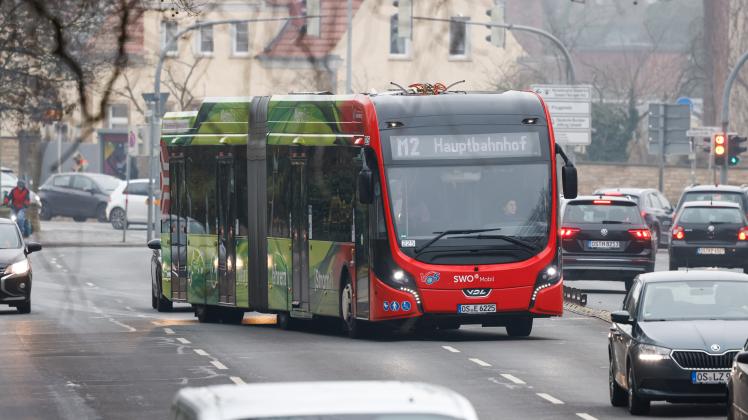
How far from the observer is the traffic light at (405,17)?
1312 centimetres

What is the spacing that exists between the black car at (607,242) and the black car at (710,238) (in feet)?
17.0

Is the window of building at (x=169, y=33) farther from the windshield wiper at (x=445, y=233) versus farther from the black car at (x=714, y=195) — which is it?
the black car at (x=714, y=195)

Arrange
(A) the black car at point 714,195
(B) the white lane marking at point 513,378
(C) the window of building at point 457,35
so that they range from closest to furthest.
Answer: (C) the window of building at point 457,35 → (B) the white lane marking at point 513,378 → (A) the black car at point 714,195

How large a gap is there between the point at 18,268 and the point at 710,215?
1547 centimetres

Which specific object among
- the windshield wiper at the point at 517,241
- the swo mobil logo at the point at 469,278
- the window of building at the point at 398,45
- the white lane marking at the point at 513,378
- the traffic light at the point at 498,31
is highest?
the traffic light at the point at 498,31

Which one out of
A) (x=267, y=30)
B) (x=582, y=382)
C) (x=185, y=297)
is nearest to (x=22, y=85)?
(x=267, y=30)

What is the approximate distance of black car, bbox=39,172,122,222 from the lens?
66.4m

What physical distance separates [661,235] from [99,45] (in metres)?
42.7

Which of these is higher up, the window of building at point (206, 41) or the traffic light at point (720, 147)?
the window of building at point (206, 41)

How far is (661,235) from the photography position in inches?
2169

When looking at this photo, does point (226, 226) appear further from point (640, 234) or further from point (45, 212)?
point (45, 212)

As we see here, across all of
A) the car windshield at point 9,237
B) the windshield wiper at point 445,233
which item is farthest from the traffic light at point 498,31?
the windshield wiper at point 445,233

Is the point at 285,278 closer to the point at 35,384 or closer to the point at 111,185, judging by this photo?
the point at 35,384

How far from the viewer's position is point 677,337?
16672 mm
